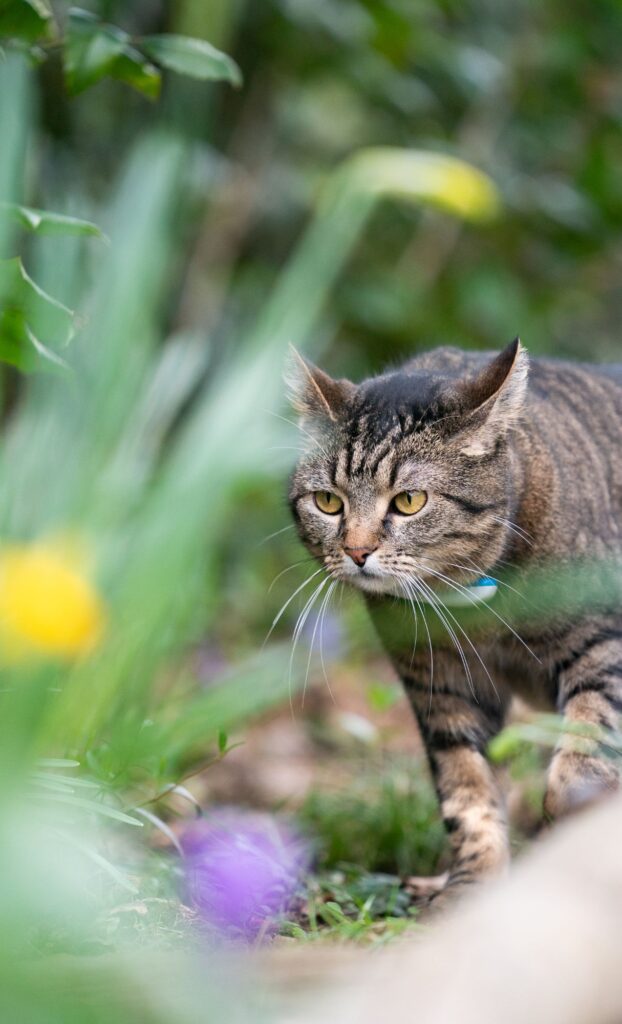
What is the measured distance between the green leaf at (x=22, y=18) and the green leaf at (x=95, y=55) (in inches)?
4.4

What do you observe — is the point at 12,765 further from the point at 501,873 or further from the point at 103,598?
the point at 501,873

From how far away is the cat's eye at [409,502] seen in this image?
9.11 ft

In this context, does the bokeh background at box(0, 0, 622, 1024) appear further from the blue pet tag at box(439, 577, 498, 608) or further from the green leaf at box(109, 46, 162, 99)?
the blue pet tag at box(439, 577, 498, 608)

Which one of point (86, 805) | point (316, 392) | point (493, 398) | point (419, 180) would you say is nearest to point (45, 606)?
point (86, 805)

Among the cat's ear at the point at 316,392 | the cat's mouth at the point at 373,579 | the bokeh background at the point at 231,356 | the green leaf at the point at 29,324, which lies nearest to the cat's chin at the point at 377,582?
the cat's mouth at the point at 373,579

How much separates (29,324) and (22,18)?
58 centimetres

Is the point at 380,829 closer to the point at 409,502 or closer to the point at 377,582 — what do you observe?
the point at 377,582

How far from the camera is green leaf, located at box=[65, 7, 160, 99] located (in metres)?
2.22

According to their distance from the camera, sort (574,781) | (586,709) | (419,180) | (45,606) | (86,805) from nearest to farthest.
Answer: (45,606) → (86,805) → (574,781) → (586,709) → (419,180)

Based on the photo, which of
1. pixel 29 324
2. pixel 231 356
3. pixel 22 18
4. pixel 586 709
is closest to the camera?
pixel 29 324

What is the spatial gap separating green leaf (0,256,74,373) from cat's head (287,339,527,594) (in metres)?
0.97

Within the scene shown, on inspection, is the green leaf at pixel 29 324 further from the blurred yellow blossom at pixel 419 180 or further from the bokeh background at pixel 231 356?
the blurred yellow blossom at pixel 419 180

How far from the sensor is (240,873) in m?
2.29

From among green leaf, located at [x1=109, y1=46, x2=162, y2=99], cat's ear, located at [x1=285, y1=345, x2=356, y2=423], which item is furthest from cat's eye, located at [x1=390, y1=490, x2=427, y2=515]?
green leaf, located at [x1=109, y1=46, x2=162, y2=99]
